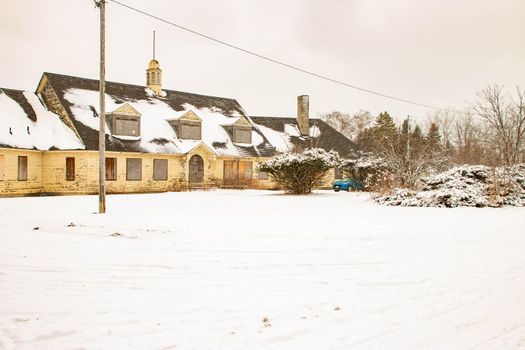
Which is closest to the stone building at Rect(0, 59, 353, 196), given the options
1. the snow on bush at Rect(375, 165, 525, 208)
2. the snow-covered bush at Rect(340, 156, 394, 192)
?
the snow-covered bush at Rect(340, 156, 394, 192)

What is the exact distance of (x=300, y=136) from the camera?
131 ft

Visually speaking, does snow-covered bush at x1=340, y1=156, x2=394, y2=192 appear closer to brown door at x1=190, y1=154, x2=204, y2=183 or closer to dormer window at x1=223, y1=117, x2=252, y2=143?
dormer window at x1=223, y1=117, x2=252, y2=143

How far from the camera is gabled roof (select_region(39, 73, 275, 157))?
27188 millimetres

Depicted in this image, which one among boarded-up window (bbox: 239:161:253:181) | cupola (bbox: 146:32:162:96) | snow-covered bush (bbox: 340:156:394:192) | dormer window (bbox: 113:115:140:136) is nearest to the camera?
snow-covered bush (bbox: 340:156:394:192)

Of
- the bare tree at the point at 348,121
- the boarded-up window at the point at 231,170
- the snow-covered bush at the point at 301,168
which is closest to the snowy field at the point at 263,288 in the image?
the snow-covered bush at the point at 301,168

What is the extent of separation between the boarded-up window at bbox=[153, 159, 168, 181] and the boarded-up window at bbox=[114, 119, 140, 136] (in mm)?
2345

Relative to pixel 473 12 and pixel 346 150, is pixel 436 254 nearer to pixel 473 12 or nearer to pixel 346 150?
pixel 473 12

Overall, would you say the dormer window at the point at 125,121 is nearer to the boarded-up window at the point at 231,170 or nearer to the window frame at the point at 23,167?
the window frame at the point at 23,167

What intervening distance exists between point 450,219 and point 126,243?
894 centimetres

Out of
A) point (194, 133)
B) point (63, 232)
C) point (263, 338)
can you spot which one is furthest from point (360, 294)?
point (194, 133)

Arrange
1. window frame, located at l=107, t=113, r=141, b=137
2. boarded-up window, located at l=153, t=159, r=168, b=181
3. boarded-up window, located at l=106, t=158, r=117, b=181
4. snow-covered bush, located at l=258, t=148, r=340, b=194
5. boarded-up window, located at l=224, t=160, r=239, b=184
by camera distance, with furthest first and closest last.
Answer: boarded-up window, located at l=224, t=160, r=239, b=184, boarded-up window, located at l=153, t=159, r=168, b=181, window frame, located at l=107, t=113, r=141, b=137, boarded-up window, located at l=106, t=158, r=117, b=181, snow-covered bush, located at l=258, t=148, r=340, b=194

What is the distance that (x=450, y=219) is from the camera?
1227cm

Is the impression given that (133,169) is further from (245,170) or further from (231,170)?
(245,170)

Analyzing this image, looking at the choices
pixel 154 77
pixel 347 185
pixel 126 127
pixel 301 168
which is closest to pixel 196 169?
pixel 126 127
